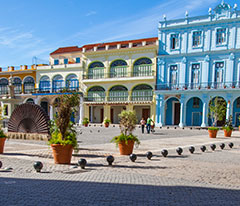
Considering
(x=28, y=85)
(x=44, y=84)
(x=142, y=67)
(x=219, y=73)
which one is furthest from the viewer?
(x=28, y=85)

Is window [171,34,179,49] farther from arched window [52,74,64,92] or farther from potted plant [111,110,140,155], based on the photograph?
potted plant [111,110,140,155]

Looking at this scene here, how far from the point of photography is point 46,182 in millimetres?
5855

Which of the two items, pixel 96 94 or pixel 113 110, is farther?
pixel 113 110

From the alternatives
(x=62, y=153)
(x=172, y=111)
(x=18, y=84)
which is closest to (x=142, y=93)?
(x=172, y=111)

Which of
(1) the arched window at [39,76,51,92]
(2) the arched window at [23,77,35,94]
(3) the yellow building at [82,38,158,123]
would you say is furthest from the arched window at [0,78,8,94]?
(3) the yellow building at [82,38,158,123]

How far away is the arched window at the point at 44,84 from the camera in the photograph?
40.1 meters

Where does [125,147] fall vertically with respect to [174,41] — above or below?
below

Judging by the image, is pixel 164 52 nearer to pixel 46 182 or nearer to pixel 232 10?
pixel 232 10

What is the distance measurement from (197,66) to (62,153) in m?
26.6

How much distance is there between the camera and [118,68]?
3572cm

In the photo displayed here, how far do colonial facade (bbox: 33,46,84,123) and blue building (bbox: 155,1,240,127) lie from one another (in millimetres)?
13145

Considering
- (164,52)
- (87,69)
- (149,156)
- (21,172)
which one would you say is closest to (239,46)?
(164,52)

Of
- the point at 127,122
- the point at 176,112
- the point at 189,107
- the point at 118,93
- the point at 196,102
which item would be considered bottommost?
the point at 176,112

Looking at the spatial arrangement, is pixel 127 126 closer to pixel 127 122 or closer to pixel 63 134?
pixel 127 122
